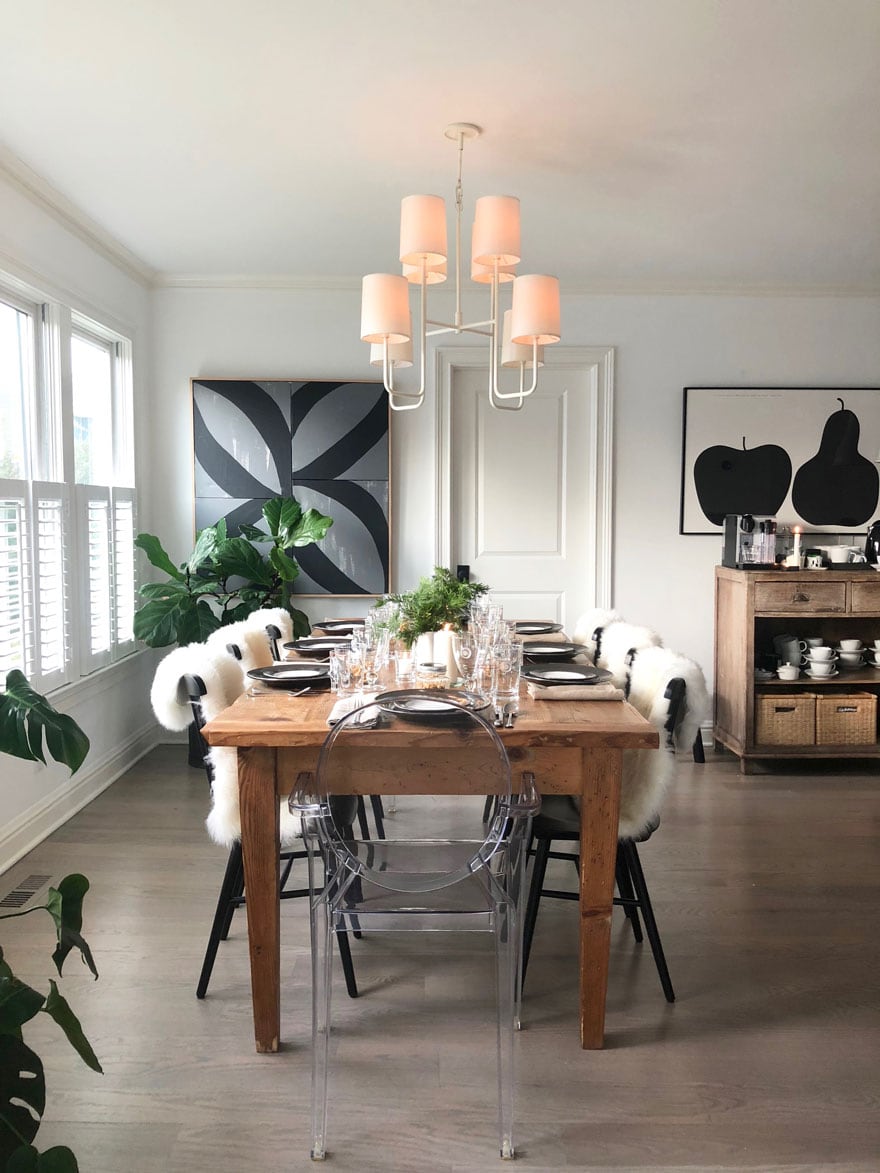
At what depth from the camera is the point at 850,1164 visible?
193 cm

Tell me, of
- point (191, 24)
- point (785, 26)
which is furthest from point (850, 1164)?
point (191, 24)

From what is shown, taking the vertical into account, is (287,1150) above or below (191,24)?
below

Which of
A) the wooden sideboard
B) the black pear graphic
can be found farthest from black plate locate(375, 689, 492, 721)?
the black pear graphic

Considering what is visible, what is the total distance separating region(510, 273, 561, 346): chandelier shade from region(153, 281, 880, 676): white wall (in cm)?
208

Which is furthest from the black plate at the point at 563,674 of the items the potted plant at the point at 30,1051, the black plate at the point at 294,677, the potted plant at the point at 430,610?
the potted plant at the point at 30,1051

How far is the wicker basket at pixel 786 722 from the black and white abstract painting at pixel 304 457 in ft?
6.98

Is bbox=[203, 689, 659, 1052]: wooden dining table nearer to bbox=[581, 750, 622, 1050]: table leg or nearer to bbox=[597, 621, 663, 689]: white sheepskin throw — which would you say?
bbox=[581, 750, 622, 1050]: table leg

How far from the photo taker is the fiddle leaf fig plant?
15.3ft

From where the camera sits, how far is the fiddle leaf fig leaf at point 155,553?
4.73 metres

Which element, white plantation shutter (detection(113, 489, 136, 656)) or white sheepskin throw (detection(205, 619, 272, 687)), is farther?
white plantation shutter (detection(113, 489, 136, 656))

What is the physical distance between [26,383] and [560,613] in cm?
300

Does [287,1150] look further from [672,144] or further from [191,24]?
[672,144]

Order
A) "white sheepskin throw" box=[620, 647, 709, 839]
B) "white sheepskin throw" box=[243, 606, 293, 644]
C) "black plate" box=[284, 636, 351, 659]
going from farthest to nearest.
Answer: "white sheepskin throw" box=[243, 606, 293, 644] → "black plate" box=[284, 636, 351, 659] → "white sheepskin throw" box=[620, 647, 709, 839]

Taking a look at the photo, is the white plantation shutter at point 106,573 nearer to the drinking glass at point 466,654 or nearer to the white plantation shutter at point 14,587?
the white plantation shutter at point 14,587
